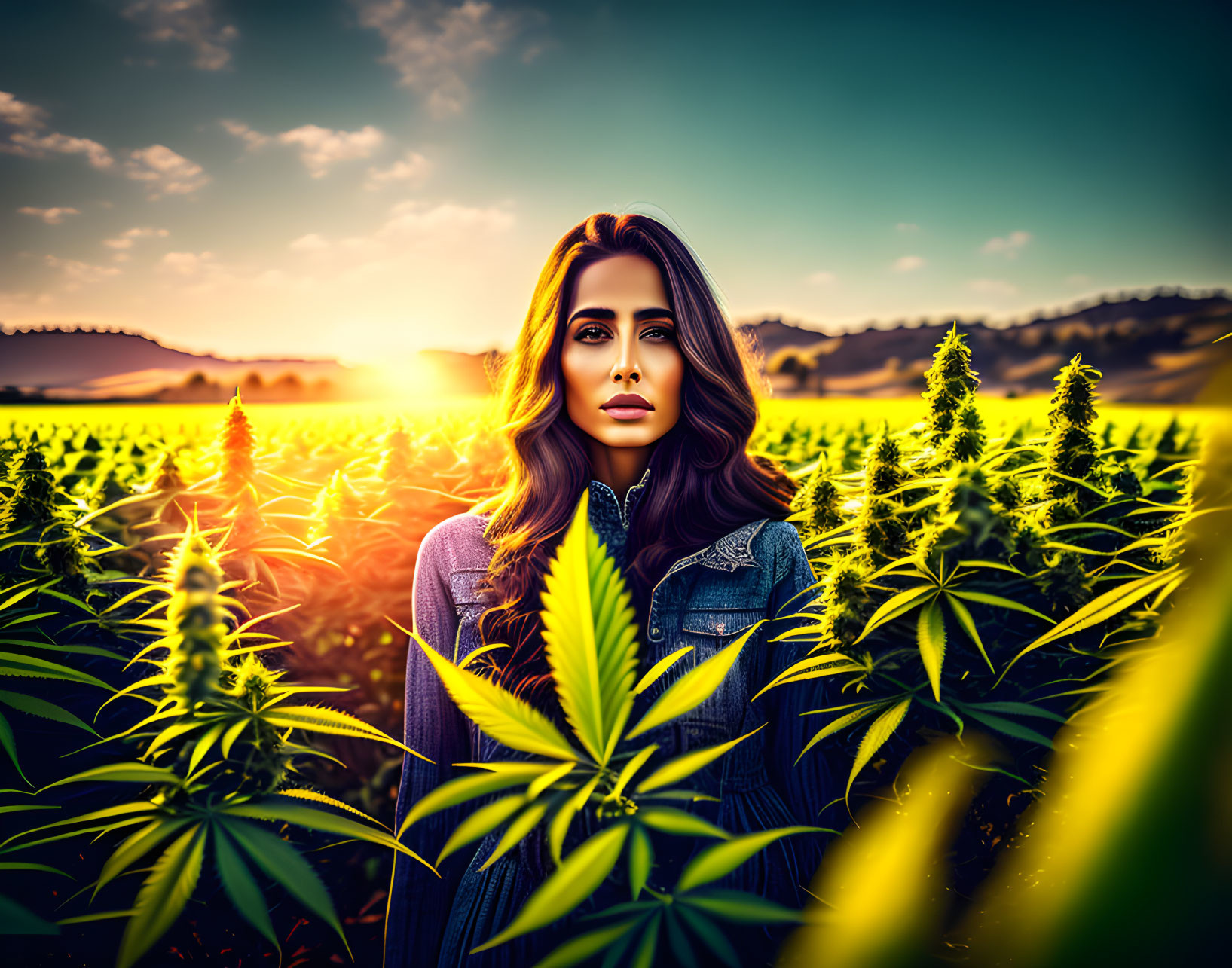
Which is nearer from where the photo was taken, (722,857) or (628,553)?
(722,857)

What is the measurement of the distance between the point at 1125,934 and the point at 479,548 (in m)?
1.65

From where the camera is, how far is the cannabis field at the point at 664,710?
27 centimetres

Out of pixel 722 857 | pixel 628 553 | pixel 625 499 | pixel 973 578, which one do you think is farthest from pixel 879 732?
pixel 625 499

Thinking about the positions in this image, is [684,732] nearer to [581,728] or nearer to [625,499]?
[625,499]

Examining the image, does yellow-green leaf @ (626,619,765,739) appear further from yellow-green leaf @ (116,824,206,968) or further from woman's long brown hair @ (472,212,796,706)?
woman's long brown hair @ (472,212,796,706)

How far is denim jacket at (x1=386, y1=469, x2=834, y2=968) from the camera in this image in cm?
144

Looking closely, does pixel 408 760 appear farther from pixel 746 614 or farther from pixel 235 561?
pixel 746 614

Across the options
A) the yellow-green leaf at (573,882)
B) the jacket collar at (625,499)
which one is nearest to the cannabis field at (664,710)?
the yellow-green leaf at (573,882)

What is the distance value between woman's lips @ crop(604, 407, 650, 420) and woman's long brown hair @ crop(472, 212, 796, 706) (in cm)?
14

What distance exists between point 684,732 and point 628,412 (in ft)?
2.50

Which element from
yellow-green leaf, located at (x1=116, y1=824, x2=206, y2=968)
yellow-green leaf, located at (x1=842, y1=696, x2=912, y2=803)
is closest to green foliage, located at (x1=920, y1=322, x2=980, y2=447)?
yellow-green leaf, located at (x1=842, y1=696, x2=912, y2=803)

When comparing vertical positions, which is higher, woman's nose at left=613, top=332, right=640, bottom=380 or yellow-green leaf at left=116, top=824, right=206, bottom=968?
woman's nose at left=613, top=332, right=640, bottom=380

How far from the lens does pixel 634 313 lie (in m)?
1.69

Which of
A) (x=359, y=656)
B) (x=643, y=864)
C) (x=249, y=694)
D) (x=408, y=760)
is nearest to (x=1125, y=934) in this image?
(x=643, y=864)
